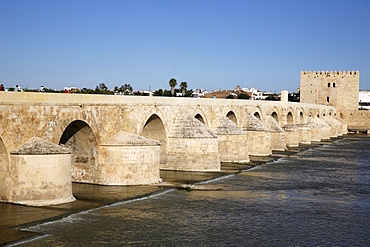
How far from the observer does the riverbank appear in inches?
465

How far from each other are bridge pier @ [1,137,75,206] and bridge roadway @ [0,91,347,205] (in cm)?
2

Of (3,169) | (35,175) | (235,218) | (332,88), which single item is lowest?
(235,218)

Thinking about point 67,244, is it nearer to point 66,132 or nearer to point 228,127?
point 66,132

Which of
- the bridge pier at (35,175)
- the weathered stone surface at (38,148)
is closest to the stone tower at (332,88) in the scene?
the weathered stone surface at (38,148)


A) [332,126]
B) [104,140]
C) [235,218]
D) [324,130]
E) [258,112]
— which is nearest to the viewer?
[235,218]

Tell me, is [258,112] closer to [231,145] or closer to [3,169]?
[231,145]

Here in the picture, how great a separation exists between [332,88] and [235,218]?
159ft

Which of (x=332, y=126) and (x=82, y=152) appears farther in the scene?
(x=332, y=126)

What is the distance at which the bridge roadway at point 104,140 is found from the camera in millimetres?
13820

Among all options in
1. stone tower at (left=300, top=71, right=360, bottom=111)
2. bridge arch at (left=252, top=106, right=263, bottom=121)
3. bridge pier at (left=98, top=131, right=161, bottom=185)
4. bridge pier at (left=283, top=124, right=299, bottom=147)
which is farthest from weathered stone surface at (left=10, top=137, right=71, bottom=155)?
stone tower at (left=300, top=71, right=360, bottom=111)

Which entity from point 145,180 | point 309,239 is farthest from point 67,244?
point 145,180

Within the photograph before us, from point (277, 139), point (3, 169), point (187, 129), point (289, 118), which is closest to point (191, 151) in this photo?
point (187, 129)

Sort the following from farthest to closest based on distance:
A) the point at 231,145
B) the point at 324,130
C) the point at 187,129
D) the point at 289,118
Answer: the point at 324,130 < the point at 289,118 < the point at 231,145 < the point at 187,129

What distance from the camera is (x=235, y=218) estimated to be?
13.9m
